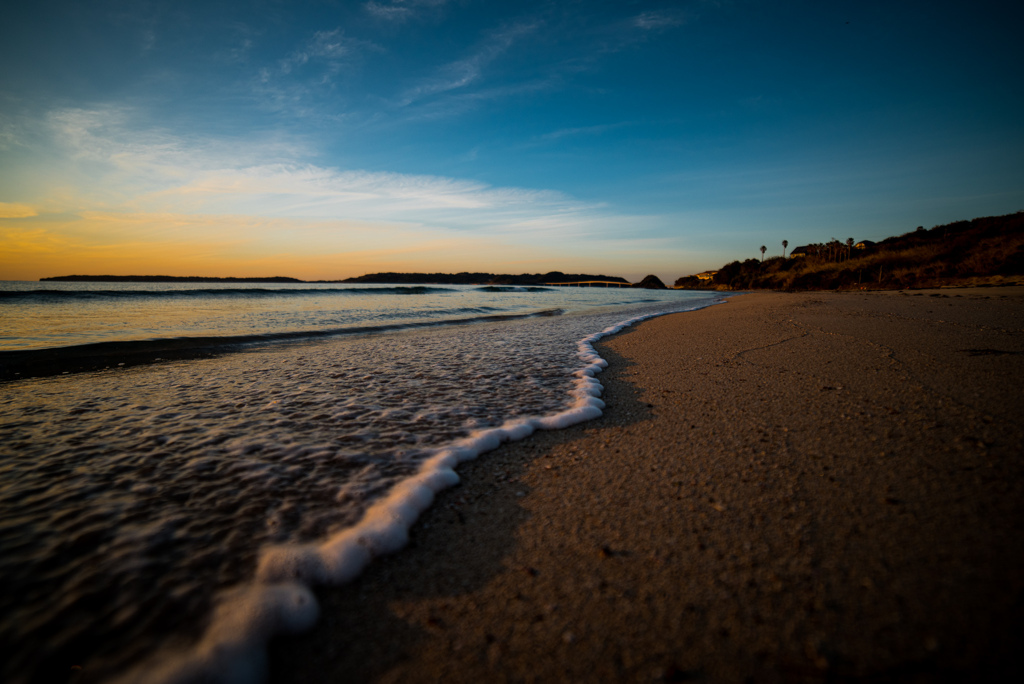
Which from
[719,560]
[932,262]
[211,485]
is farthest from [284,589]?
[932,262]

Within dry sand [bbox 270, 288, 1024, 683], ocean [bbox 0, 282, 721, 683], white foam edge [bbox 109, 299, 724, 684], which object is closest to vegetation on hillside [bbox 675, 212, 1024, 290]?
dry sand [bbox 270, 288, 1024, 683]

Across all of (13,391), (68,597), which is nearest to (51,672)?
(68,597)

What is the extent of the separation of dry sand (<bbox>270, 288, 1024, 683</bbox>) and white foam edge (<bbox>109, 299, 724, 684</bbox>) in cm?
9

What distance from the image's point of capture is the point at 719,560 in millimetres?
1889

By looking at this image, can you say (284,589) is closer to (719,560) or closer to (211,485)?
(211,485)

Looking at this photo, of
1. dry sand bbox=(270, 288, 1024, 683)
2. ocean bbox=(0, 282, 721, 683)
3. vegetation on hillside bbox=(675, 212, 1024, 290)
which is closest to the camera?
dry sand bbox=(270, 288, 1024, 683)

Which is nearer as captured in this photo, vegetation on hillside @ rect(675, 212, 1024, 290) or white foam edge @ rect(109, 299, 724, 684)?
white foam edge @ rect(109, 299, 724, 684)

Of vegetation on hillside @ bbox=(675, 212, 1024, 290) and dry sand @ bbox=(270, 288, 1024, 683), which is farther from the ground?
vegetation on hillside @ bbox=(675, 212, 1024, 290)

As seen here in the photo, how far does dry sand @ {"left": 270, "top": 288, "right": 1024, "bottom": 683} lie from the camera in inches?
56.9

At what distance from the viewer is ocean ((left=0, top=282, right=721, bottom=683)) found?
1625 mm

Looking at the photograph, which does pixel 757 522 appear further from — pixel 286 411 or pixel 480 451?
pixel 286 411

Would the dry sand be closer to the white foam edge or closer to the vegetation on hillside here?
the white foam edge

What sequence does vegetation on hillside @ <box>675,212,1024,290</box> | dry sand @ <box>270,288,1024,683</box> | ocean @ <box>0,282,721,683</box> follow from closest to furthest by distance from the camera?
dry sand @ <box>270,288,1024,683</box> → ocean @ <box>0,282,721,683</box> → vegetation on hillside @ <box>675,212,1024,290</box>

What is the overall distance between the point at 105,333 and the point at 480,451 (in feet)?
40.4
